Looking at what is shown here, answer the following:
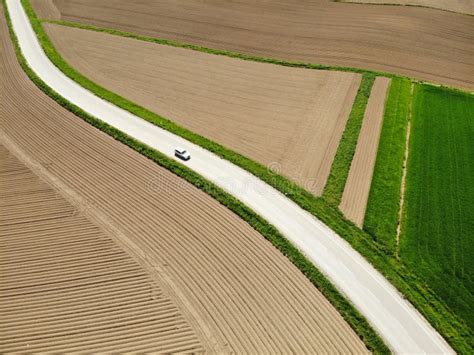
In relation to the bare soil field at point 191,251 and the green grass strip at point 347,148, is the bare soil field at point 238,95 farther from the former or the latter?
the bare soil field at point 191,251

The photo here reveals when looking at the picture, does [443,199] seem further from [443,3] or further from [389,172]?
[443,3]

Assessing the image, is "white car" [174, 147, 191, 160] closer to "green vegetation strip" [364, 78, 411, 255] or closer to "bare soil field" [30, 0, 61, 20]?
"green vegetation strip" [364, 78, 411, 255]

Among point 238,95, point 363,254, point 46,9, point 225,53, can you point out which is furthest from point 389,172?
point 46,9

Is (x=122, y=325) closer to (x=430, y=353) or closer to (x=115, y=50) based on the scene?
(x=430, y=353)

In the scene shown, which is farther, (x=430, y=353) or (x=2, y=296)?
(x=2, y=296)

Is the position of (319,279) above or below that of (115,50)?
below

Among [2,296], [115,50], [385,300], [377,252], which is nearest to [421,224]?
[377,252]

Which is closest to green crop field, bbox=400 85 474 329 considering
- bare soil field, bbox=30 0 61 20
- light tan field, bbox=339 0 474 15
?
light tan field, bbox=339 0 474 15
